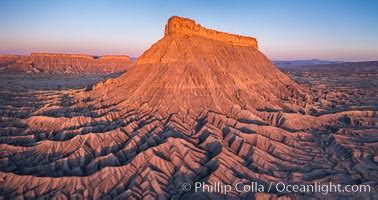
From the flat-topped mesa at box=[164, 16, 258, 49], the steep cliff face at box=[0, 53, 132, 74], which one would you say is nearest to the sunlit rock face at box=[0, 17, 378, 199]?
the flat-topped mesa at box=[164, 16, 258, 49]

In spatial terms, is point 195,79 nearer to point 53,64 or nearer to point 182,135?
point 182,135

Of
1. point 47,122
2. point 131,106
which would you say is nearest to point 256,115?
point 131,106

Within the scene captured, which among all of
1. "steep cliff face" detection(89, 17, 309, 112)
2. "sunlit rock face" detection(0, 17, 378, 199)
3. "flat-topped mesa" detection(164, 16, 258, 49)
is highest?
"flat-topped mesa" detection(164, 16, 258, 49)

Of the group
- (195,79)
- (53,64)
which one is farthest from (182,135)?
(53,64)

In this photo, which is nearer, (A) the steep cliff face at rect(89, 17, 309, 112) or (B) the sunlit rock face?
(B) the sunlit rock face

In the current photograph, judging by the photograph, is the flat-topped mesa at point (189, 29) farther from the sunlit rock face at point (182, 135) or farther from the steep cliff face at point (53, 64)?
the steep cliff face at point (53, 64)

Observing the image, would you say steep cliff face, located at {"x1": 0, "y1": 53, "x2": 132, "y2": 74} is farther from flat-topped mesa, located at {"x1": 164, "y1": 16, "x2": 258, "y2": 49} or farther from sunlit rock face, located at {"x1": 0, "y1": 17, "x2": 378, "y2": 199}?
flat-topped mesa, located at {"x1": 164, "y1": 16, "x2": 258, "y2": 49}
